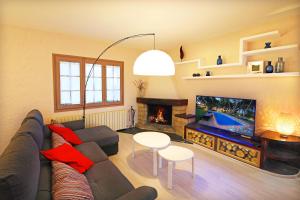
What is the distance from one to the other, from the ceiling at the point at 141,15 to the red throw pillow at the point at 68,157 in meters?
1.88

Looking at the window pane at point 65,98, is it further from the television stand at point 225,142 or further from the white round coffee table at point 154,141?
the television stand at point 225,142

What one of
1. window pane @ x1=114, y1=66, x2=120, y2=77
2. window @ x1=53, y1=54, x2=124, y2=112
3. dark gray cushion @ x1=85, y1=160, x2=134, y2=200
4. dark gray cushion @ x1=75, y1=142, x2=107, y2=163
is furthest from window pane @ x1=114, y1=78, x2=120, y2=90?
dark gray cushion @ x1=85, y1=160, x2=134, y2=200

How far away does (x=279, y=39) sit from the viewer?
2.64 meters

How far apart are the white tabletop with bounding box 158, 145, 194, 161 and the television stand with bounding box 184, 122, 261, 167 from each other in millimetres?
1057

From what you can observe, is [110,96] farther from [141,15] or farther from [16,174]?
[16,174]

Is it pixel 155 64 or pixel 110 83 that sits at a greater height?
pixel 155 64

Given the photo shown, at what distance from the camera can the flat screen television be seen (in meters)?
2.85

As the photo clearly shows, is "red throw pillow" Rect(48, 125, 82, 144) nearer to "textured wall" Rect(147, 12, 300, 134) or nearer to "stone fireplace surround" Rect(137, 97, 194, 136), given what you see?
"stone fireplace surround" Rect(137, 97, 194, 136)

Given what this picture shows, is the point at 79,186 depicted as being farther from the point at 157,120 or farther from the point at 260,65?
the point at 157,120

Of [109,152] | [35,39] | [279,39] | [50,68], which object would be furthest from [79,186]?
[279,39]

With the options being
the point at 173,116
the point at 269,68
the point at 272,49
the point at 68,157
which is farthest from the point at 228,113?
the point at 68,157

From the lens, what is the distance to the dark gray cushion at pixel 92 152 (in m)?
2.14

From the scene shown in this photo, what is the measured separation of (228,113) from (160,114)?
196 centimetres

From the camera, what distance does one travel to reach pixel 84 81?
3904 millimetres
